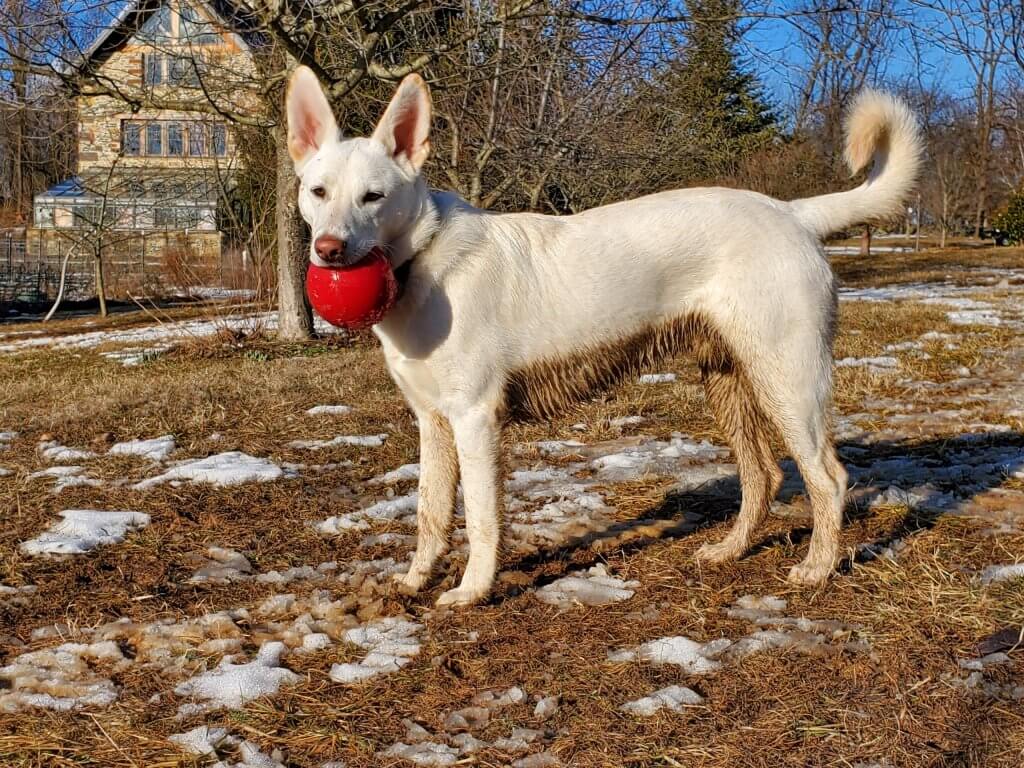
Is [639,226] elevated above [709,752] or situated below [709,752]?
above

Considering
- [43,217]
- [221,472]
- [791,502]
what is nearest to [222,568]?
[221,472]

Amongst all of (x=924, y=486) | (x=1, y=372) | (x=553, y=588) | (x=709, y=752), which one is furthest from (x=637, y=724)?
(x=1, y=372)

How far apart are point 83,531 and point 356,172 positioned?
2.06m

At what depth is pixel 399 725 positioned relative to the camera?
232 centimetres

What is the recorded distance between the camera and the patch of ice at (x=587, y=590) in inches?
125

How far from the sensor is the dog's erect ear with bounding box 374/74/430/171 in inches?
125

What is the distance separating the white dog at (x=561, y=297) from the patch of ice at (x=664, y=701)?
909mm

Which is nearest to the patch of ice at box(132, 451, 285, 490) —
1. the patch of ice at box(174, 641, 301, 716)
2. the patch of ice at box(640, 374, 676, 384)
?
the patch of ice at box(174, 641, 301, 716)

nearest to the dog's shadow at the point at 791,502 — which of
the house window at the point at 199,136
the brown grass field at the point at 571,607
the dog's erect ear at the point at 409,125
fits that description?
the brown grass field at the point at 571,607

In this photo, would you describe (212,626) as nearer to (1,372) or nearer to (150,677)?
(150,677)

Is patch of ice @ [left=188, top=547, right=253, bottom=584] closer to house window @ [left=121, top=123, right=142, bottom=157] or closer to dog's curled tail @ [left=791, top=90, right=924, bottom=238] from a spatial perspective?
dog's curled tail @ [left=791, top=90, right=924, bottom=238]

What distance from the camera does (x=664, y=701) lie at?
2391mm

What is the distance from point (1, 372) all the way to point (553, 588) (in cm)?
912

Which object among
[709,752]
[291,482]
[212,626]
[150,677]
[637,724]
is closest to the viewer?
[709,752]
